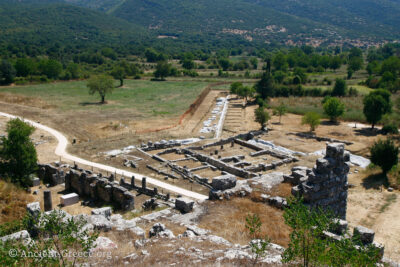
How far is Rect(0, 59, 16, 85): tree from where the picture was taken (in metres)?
85.5

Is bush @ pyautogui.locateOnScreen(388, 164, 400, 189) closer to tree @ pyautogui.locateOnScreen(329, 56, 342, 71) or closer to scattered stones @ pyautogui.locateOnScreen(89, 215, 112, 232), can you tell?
scattered stones @ pyautogui.locateOnScreen(89, 215, 112, 232)

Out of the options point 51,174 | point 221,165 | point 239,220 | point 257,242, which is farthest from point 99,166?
point 257,242

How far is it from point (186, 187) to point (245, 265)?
59.5 feet

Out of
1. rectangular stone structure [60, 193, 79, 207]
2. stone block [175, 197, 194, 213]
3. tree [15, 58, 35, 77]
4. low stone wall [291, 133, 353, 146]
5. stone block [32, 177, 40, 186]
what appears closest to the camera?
stone block [175, 197, 194, 213]

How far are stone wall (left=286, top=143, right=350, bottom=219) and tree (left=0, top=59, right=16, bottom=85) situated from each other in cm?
8597

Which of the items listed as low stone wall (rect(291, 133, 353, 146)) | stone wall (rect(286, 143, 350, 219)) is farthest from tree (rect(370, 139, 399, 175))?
stone wall (rect(286, 143, 350, 219))

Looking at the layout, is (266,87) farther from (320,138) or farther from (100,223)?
(100,223)

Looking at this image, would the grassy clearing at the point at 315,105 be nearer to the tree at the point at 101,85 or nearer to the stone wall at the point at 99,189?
the tree at the point at 101,85

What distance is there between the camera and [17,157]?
92.8ft

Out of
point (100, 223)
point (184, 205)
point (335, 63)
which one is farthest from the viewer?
point (335, 63)

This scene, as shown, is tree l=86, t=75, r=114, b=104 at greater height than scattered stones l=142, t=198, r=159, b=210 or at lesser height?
greater

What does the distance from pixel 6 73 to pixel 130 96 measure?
33.2 m

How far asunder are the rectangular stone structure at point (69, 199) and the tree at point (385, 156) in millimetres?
26512

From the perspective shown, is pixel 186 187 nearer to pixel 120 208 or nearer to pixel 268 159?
pixel 120 208
